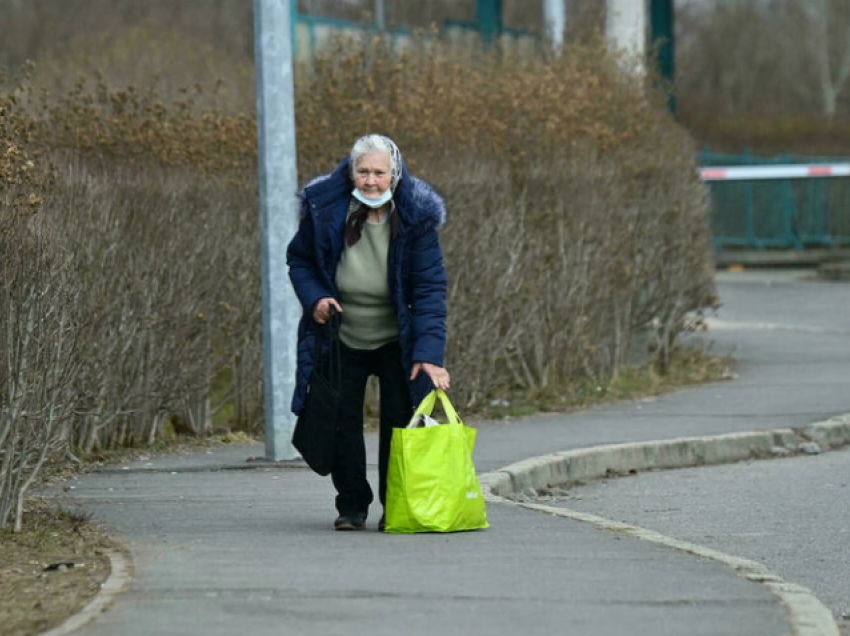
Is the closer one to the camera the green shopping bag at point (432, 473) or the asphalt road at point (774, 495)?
the green shopping bag at point (432, 473)

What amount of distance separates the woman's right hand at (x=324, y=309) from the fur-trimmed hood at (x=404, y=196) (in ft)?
1.25

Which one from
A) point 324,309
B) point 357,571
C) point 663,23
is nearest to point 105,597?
point 357,571

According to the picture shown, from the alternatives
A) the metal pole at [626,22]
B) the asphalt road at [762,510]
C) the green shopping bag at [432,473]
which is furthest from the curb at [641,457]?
the metal pole at [626,22]

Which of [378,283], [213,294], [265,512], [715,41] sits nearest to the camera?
[378,283]

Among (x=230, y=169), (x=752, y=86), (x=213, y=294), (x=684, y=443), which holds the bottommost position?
(x=684, y=443)

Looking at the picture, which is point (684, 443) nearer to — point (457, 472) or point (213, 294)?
point (213, 294)

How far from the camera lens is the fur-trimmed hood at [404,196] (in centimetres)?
A: 770

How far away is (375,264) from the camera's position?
25.5 feet

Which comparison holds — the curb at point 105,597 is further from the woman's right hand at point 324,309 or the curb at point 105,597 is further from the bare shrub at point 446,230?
the bare shrub at point 446,230

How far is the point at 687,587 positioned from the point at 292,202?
4.64m

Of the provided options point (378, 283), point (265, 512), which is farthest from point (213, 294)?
point (378, 283)

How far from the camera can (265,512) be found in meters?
8.73

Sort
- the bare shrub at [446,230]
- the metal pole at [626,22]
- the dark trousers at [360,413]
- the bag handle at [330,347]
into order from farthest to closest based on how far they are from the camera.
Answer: the metal pole at [626,22] → the bare shrub at [446,230] → the dark trousers at [360,413] → the bag handle at [330,347]

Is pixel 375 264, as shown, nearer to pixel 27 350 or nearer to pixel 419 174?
pixel 27 350
